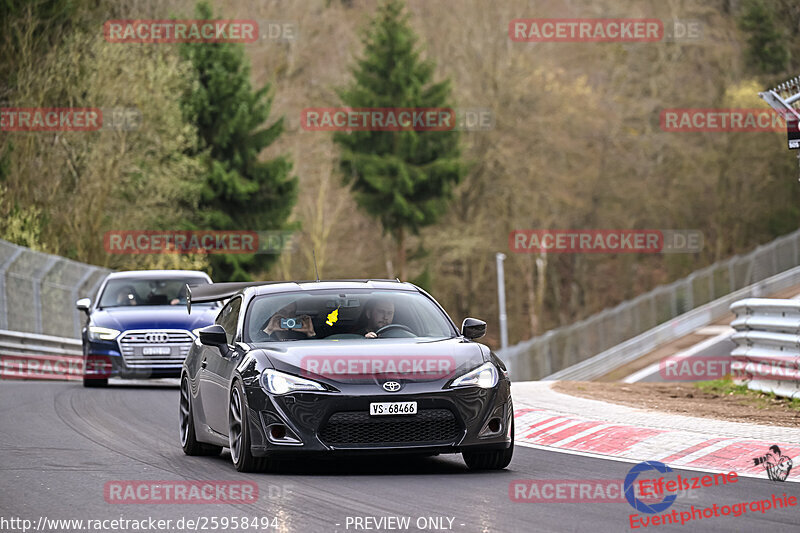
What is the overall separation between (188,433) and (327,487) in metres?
2.81

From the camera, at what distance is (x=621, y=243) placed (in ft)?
239

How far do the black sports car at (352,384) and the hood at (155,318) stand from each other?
9.31m

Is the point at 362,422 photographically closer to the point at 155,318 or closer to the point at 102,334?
the point at 155,318

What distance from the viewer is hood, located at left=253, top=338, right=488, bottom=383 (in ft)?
33.7

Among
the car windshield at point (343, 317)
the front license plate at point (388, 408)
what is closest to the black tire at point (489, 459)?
the front license plate at point (388, 408)

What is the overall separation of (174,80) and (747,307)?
33.2 metres

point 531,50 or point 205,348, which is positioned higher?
point 531,50

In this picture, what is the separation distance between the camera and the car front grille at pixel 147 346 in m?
20.9

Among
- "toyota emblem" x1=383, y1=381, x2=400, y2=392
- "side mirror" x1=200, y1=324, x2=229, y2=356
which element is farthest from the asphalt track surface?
"side mirror" x1=200, y1=324, x2=229, y2=356

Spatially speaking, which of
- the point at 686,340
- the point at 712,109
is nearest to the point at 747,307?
the point at 686,340

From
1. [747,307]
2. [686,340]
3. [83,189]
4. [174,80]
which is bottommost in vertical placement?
[686,340]

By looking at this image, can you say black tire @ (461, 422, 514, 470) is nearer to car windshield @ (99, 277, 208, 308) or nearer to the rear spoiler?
the rear spoiler

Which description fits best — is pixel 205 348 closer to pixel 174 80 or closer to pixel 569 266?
pixel 174 80

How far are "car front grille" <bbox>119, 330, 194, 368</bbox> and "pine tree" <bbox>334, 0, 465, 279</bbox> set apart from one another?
151 ft
